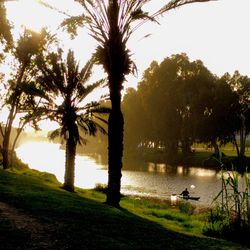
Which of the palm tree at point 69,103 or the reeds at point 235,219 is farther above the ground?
the palm tree at point 69,103

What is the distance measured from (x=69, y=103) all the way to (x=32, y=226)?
18.6m

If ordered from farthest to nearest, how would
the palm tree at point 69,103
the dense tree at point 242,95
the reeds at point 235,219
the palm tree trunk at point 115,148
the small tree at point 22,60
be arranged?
1. the dense tree at point 242,95
2. the small tree at point 22,60
3. the palm tree at point 69,103
4. the palm tree trunk at point 115,148
5. the reeds at point 235,219

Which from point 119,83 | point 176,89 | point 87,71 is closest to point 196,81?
point 176,89

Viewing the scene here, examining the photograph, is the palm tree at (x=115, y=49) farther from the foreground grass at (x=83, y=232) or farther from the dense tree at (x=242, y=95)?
the dense tree at (x=242, y=95)

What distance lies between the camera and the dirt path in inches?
336

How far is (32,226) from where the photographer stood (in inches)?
383

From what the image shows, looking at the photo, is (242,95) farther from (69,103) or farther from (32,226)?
(32,226)

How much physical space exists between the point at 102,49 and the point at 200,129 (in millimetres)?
52649

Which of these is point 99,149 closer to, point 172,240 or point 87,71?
point 87,71

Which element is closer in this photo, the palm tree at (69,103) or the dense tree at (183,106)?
the palm tree at (69,103)

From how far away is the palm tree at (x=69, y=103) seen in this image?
27.3m

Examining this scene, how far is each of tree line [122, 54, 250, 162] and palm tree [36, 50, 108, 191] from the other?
36482 millimetres

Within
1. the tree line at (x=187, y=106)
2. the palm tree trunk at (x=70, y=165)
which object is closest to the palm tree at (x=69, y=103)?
the palm tree trunk at (x=70, y=165)

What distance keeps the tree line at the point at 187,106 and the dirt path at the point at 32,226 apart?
51984 mm
